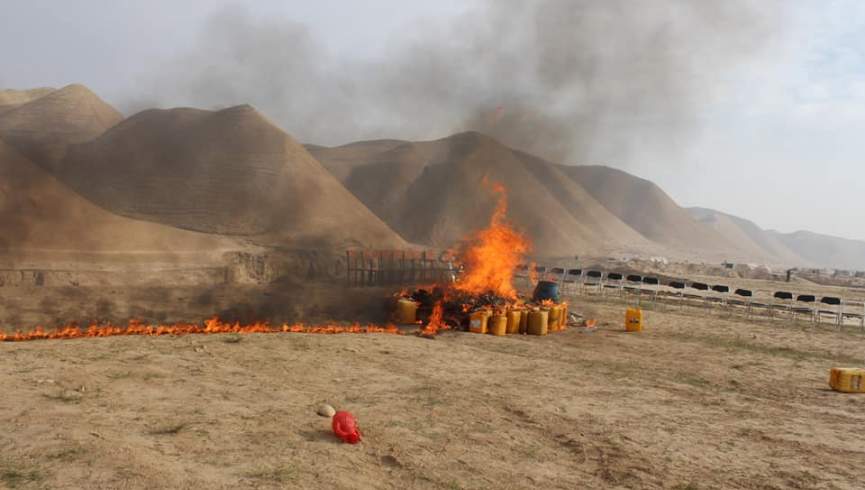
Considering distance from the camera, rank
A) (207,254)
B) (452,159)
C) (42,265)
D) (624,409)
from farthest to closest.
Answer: (452,159), (207,254), (42,265), (624,409)

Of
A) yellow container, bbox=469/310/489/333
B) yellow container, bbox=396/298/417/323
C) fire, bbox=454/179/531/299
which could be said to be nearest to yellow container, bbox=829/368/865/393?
yellow container, bbox=469/310/489/333

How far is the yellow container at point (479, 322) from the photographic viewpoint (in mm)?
17094

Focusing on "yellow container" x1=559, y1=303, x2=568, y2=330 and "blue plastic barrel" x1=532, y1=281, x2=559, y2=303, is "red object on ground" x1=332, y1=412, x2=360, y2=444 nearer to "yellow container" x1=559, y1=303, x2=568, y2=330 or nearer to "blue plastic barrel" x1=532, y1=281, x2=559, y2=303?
"yellow container" x1=559, y1=303, x2=568, y2=330

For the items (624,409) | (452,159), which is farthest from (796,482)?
(452,159)

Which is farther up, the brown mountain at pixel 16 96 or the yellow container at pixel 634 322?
the brown mountain at pixel 16 96

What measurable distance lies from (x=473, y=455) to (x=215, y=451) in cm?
310

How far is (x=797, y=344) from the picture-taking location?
1802 centimetres

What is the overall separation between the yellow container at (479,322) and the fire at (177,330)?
220 cm

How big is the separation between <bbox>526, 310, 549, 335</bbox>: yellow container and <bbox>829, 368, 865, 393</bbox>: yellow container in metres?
7.62

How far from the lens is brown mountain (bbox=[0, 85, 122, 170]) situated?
6247 centimetres

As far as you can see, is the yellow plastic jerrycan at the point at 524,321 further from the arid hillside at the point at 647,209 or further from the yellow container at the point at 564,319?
the arid hillside at the point at 647,209

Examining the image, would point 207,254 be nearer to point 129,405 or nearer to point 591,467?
point 129,405

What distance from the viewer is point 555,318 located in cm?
1891

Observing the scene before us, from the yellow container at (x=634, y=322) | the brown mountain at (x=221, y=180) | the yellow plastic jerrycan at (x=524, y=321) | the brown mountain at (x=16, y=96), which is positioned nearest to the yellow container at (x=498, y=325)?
the yellow plastic jerrycan at (x=524, y=321)
